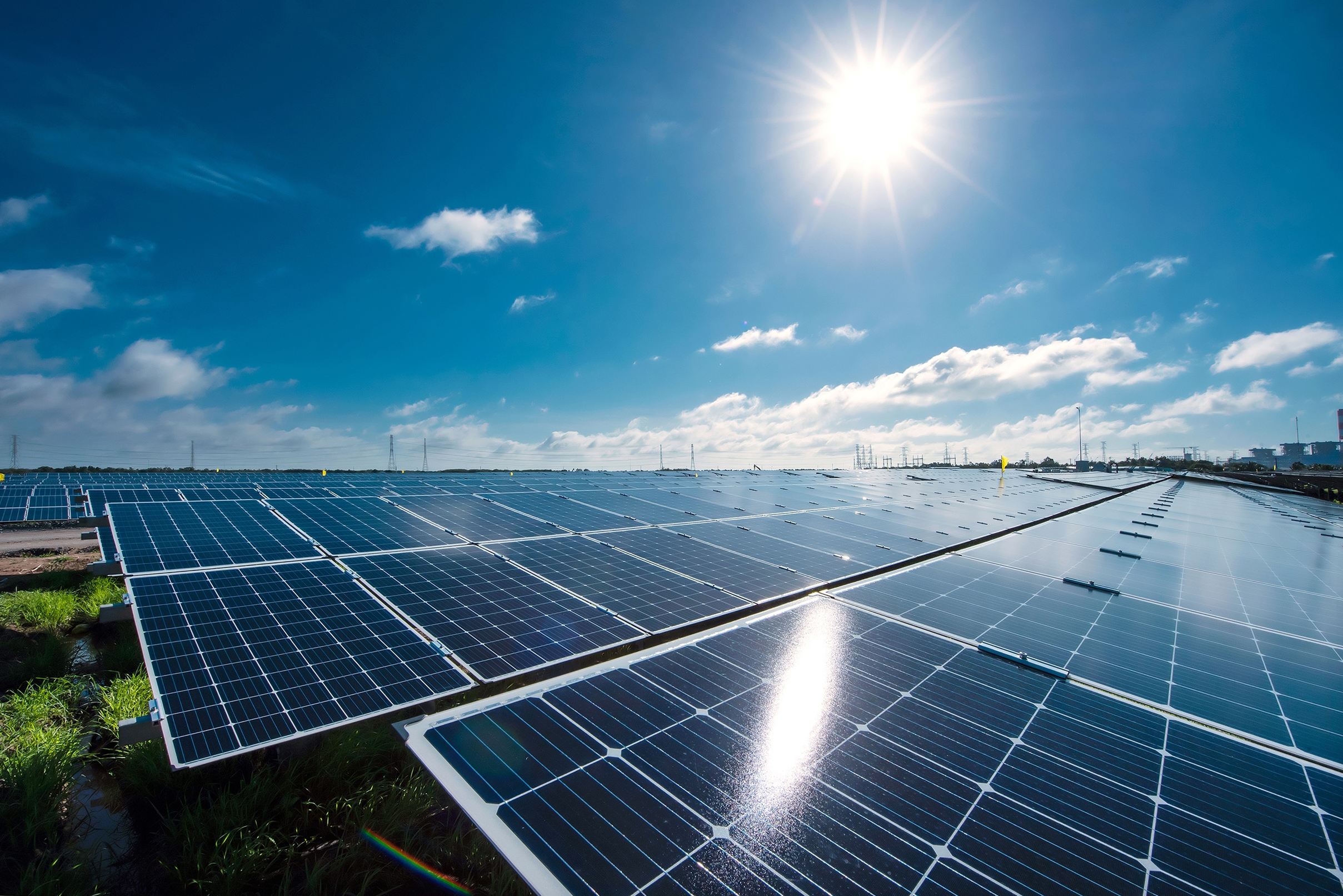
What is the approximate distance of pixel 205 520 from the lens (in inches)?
519

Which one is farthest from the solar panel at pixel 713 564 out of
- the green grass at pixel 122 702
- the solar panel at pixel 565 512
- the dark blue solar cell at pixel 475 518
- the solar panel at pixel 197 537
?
the green grass at pixel 122 702

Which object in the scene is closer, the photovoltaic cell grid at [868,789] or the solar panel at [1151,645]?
the photovoltaic cell grid at [868,789]

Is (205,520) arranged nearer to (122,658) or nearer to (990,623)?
(122,658)

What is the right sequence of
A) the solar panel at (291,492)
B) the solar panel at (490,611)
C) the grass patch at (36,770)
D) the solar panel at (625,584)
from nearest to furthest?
the grass patch at (36,770) → the solar panel at (490,611) → the solar panel at (625,584) → the solar panel at (291,492)

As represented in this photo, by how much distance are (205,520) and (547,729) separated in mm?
13855

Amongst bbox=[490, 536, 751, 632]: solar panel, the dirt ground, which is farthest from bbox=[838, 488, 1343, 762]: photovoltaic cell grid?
the dirt ground

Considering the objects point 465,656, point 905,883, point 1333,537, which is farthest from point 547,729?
point 1333,537

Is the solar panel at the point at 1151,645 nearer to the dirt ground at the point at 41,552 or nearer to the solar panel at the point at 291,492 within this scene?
the solar panel at the point at 291,492

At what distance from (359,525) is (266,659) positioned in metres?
8.02

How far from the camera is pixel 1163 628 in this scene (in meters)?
9.16

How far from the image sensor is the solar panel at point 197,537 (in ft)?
31.5

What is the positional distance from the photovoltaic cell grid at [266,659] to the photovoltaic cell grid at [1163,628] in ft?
28.1

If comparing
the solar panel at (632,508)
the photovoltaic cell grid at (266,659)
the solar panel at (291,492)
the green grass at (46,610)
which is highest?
the solar panel at (291,492)

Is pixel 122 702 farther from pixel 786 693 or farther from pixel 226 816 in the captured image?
pixel 786 693
